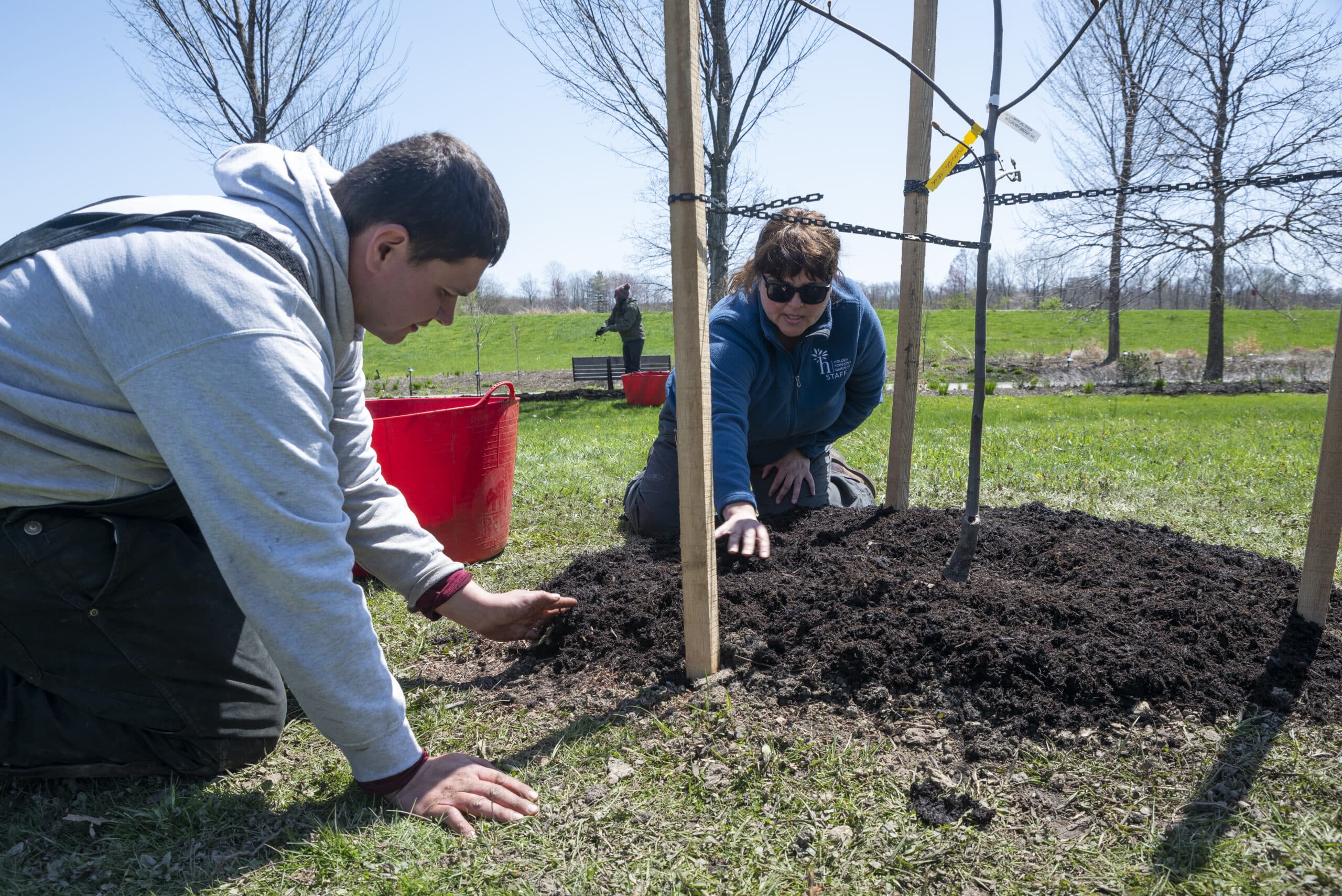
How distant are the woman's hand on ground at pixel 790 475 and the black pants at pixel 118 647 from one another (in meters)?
2.59

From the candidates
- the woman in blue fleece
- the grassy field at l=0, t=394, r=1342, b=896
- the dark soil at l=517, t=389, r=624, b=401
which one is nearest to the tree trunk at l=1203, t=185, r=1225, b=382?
the dark soil at l=517, t=389, r=624, b=401

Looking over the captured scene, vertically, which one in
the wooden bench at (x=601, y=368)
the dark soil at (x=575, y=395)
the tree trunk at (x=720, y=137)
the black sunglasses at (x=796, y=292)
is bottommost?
the dark soil at (x=575, y=395)

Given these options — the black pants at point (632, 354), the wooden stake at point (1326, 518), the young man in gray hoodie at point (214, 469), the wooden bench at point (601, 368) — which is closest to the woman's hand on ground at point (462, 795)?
the young man in gray hoodie at point (214, 469)

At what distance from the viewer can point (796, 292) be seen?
129 inches

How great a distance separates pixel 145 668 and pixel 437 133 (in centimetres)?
144

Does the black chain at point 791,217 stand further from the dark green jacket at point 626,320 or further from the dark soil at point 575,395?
the dark green jacket at point 626,320

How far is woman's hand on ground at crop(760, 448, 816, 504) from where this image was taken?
13.2ft

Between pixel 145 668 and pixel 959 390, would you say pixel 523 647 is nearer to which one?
pixel 145 668

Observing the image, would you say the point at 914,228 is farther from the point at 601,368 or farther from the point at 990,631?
the point at 601,368

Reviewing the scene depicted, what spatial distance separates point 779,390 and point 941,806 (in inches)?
86.1

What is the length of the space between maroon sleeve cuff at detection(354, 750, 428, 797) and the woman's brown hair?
89.8 inches

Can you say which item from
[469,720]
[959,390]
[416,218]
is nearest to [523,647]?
[469,720]

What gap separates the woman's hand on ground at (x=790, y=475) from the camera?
158 inches

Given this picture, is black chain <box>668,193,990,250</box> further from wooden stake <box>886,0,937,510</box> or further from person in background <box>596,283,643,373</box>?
person in background <box>596,283,643,373</box>
